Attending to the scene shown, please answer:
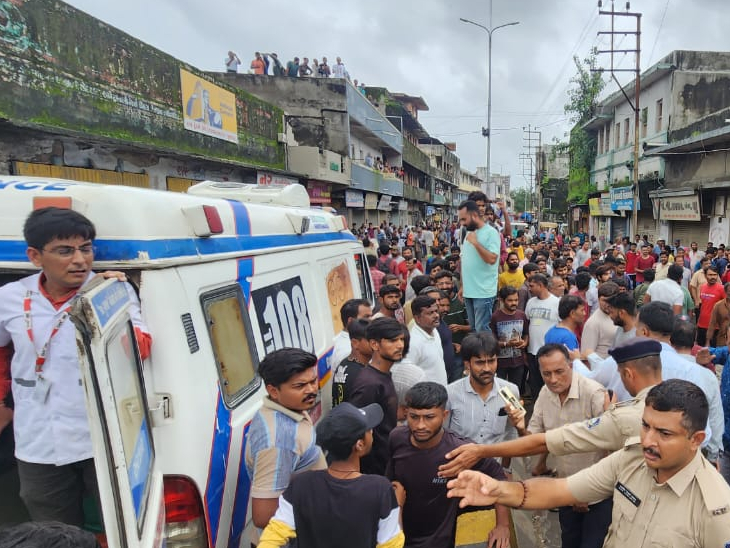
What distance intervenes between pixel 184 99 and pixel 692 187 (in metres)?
15.2

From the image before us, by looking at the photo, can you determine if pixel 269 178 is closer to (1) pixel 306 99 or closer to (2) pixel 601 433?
(1) pixel 306 99

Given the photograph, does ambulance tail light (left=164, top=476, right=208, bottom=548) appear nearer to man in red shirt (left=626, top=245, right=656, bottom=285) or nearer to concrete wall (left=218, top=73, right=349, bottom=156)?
man in red shirt (left=626, top=245, right=656, bottom=285)

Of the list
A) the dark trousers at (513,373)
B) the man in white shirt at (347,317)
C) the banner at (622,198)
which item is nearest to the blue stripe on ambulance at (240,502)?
the man in white shirt at (347,317)

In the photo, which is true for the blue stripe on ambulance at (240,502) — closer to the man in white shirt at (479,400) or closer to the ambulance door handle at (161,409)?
the ambulance door handle at (161,409)

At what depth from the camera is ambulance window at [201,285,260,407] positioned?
6.98ft

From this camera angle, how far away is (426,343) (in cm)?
403

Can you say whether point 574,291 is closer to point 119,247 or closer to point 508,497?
point 508,497

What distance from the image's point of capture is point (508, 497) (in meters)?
2.15

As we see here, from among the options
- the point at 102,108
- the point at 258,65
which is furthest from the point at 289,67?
the point at 102,108

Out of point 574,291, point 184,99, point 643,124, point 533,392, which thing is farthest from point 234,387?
point 643,124

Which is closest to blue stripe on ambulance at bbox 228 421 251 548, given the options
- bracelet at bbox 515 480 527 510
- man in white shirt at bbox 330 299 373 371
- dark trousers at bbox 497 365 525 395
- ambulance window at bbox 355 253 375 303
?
bracelet at bbox 515 480 527 510

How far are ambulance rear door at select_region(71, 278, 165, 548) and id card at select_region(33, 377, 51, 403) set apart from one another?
56 cm

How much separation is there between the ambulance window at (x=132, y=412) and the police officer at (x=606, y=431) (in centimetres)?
141

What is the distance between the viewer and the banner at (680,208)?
15.5 meters
